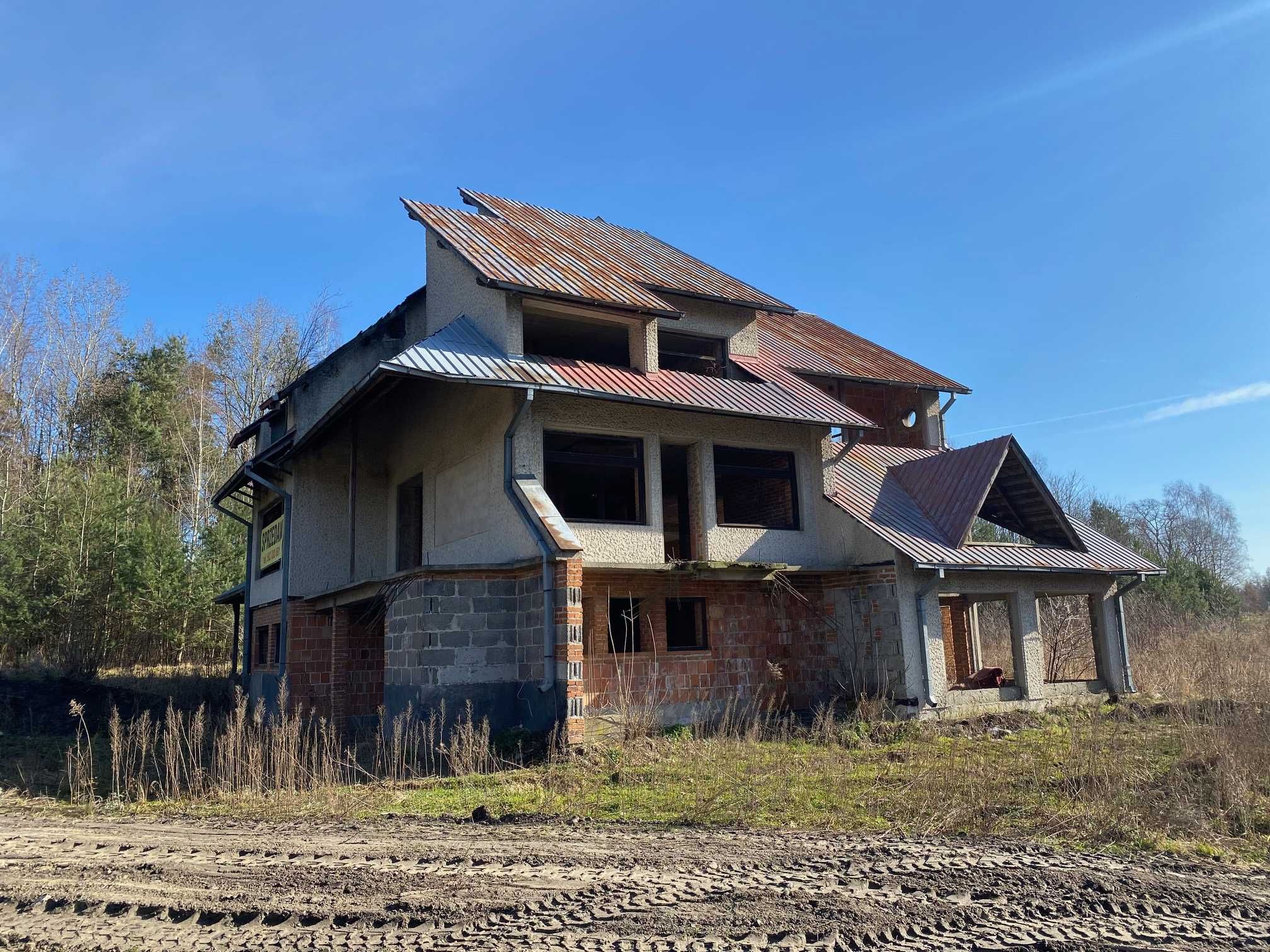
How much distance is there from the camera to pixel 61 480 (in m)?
26.1

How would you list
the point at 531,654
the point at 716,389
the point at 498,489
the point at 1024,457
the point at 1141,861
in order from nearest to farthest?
the point at 1141,861 → the point at 531,654 → the point at 498,489 → the point at 716,389 → the point at 1024,457

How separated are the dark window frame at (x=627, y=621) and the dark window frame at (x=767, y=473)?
80.3 inches

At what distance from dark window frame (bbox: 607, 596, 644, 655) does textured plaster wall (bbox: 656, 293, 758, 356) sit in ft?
16.8

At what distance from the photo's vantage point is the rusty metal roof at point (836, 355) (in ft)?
63.2

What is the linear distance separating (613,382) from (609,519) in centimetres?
283

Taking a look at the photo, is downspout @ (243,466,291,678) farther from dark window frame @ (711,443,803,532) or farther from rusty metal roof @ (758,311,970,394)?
rusty metal roof @ (758,311,970,394)

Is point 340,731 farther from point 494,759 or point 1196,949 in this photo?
point 1196,949

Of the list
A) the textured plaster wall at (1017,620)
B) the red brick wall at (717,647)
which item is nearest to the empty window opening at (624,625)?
the red brick wall at (717,647)

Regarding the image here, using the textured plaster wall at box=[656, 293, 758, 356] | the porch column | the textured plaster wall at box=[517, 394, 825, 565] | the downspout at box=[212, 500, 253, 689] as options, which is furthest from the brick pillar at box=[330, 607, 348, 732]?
the porch column

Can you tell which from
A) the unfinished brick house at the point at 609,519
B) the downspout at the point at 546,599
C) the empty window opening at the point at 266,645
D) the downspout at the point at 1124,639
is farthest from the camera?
the empty window opening at the point at 266,645

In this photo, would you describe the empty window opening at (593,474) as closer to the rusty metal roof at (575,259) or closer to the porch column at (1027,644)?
the rusty metal roof at (575,259)

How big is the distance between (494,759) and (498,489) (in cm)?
415

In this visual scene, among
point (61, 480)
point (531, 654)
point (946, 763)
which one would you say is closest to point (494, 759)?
point (531, 654)

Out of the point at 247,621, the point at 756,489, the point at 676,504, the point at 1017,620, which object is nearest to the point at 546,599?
the point at 756,489
